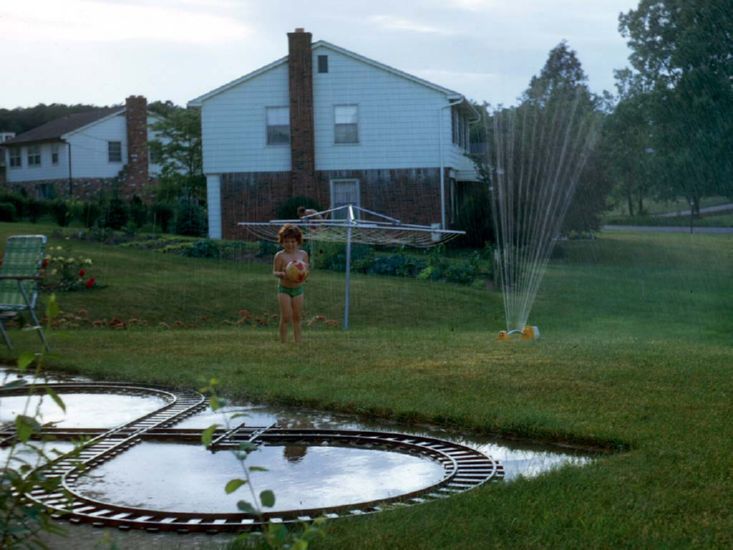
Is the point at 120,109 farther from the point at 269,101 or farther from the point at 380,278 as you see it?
the point at 380,278

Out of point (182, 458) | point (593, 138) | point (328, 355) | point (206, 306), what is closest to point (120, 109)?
point (593, 138)

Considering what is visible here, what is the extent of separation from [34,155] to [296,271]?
44.9 m

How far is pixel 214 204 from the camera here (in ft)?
107

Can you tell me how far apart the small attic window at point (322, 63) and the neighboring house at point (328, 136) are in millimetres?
30

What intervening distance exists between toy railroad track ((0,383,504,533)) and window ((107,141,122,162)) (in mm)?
44743

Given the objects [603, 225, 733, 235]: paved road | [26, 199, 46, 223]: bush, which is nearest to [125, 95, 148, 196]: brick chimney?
[26, 199, 46, 223]: bush

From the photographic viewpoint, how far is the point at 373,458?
5.77 m

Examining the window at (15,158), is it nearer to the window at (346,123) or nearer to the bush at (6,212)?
the bush at (6,212)

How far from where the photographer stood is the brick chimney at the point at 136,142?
50875 millimetres

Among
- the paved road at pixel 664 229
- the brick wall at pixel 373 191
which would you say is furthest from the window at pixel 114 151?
the paved road at pixel 664 229

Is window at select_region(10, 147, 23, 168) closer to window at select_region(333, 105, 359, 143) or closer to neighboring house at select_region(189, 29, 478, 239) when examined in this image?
neighboring house at select_region(189, 29, 478, 239)

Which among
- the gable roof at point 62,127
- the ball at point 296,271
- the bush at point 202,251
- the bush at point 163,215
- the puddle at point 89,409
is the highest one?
the gable roof at point 62,127

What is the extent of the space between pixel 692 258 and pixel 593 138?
203 inches

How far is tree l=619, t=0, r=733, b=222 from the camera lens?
120 ft
